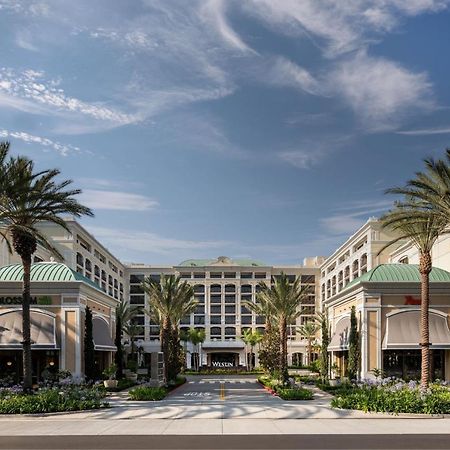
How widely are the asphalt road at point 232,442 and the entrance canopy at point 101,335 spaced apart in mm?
29009

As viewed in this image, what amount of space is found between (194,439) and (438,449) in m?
7.83

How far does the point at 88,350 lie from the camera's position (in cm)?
4612

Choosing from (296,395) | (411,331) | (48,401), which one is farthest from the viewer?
(411,331)

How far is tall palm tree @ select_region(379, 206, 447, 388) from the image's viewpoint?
34.9 meters

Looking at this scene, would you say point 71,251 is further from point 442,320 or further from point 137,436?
point 137,436

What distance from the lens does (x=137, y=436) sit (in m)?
21.9

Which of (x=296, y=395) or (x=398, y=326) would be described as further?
(x=398, y=326)

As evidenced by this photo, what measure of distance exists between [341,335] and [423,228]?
65.1 feet

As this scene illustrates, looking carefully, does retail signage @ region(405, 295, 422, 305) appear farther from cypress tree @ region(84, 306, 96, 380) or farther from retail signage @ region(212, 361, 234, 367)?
retail signage @ region(212, 361, 234, 367)


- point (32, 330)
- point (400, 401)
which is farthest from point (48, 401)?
point (400, 401)

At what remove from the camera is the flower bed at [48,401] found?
96.1 ft

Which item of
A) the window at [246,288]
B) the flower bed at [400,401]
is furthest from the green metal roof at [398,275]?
the window at [246,288]

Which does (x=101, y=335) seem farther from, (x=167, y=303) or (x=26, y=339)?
(x=26, y=339)

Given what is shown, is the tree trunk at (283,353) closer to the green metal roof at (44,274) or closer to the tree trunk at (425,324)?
the tree trunk at (425,324)
